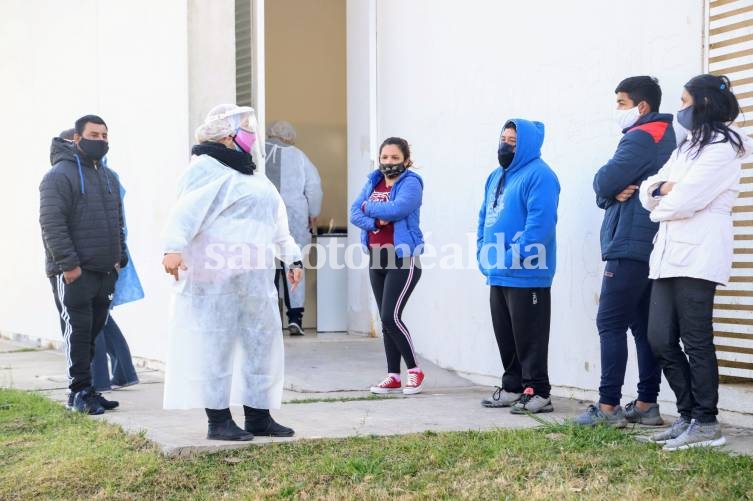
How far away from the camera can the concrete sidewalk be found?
617 centimetres

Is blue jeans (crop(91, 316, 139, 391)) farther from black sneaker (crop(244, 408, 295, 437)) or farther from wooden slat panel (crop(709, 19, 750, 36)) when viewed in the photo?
wooden slat panel (crop(709, 19, 750, 36))

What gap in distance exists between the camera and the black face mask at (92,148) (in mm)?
7270

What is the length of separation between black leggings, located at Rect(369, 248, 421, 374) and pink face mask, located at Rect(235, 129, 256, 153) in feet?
6.56

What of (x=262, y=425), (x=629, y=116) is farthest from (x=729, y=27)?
(x=262, y=425)

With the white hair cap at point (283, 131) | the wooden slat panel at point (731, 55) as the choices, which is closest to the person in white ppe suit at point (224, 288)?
the wooden slat panel at point (731, 55)

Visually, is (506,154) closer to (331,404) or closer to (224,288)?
(331,404)

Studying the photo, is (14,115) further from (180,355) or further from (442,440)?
(442,440)

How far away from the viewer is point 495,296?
7.20 meters

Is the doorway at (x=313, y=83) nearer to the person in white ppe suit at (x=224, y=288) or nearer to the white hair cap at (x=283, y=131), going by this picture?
the white hair cap at (x=283, y=131)

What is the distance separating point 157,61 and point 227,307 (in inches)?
168

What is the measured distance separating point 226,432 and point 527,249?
7.32 ft

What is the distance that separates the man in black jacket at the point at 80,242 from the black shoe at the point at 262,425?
1.53 metres

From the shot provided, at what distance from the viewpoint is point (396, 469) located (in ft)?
17.3

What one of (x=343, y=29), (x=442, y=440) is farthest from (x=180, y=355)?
(x=343, y=29)
